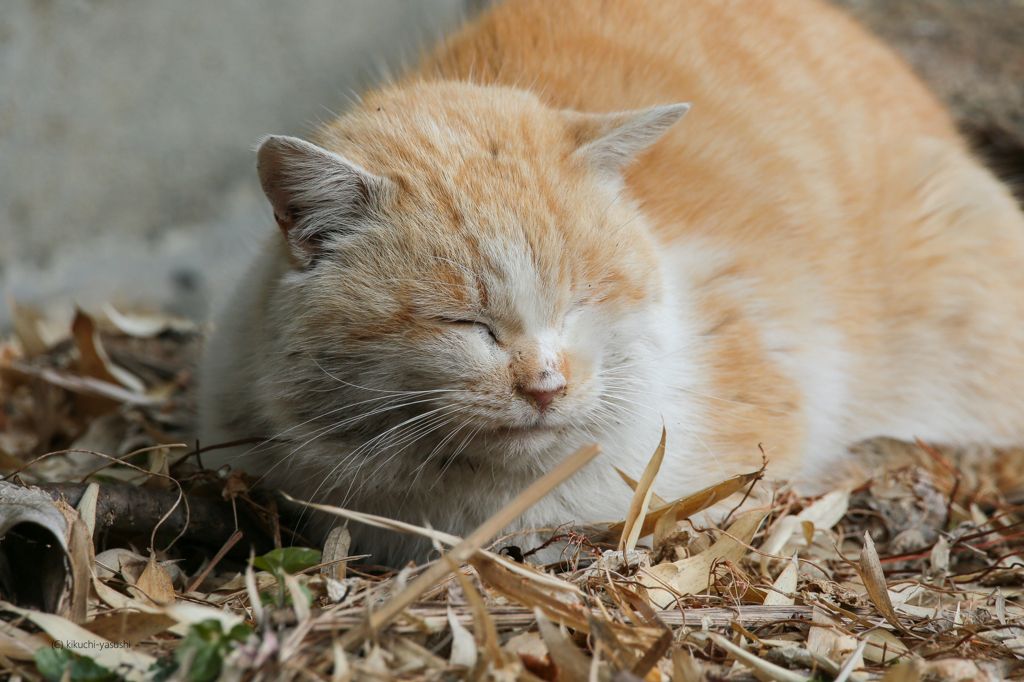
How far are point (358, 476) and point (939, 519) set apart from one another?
173 cm

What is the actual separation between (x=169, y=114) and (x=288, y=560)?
2.40 metres

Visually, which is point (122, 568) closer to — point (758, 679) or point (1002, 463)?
point (758, 679)

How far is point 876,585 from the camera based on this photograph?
171cm

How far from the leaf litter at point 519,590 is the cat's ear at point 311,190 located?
0.64 meters

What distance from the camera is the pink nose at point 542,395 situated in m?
1.50

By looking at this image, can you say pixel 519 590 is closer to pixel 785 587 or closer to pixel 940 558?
pixel 785 587

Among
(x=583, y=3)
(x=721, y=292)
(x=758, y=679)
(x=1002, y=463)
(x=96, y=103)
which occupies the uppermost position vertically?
(x=96, y=103)

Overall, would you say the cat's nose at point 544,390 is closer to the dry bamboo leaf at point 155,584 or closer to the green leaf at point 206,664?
the green leaf at point 206,664

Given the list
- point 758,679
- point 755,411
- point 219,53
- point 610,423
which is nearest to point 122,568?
point 610,423

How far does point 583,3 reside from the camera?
2.65 m

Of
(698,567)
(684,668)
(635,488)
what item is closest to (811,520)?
(698,567)

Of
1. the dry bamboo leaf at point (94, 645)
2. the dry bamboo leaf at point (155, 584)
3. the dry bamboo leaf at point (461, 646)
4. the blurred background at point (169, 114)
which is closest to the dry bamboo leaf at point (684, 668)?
the dry bamboo leaf at point (461, 646)

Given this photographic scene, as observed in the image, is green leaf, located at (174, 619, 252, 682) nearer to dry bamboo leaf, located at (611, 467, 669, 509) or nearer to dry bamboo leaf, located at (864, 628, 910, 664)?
dry bamboo leaf, located at (611, 467, 669, 509)

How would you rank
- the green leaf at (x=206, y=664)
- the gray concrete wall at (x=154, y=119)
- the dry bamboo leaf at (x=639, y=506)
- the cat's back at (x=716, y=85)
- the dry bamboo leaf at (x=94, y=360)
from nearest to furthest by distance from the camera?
the green leaf at (x=206, y=664) < the dry bamboo leaf at (x=639, y=506) < the cat's back at (x=716, y=85) < the dry bamboo leaf at (x=94, y=360) < the gray concrete wall at (x=154, y=119)
